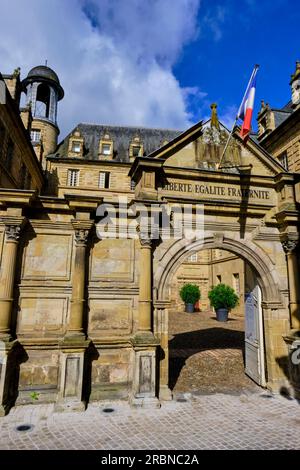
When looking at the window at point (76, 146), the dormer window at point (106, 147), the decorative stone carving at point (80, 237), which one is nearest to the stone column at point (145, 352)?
the decorative stone carving at point (80, 237)

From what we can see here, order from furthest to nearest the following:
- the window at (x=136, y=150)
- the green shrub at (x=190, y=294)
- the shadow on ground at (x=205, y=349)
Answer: the window at (x=136, y=150)
the green shrub at (x=190, y=294)
the shadow on ground at (x=205, y=349)

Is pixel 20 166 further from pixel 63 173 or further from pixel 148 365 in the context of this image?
pixel 148 365

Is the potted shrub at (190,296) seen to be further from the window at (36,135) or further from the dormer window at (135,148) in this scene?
the window at (36,135)

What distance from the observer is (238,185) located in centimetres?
866

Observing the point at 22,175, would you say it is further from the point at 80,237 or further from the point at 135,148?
the point at 80,237

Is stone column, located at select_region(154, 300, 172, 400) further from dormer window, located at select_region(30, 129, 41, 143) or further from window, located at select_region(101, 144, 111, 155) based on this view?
dormer window, located at select_region(30, 129, 41, 143)

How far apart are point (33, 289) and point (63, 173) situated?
18.3 m

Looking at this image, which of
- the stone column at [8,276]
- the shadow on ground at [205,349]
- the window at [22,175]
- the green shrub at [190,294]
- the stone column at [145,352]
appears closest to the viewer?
the stone column at [8,276]

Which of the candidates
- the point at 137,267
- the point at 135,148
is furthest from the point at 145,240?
the point at 135,148

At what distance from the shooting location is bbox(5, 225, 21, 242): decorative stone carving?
272 inches

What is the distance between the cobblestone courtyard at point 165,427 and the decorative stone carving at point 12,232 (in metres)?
3.71

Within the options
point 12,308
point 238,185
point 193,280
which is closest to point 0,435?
point 12,308

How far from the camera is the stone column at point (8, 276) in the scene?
6.57 m

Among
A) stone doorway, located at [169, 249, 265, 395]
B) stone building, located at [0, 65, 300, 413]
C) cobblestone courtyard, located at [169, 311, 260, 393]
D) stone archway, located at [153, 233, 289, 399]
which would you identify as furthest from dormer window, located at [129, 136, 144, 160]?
stone archway, located at [153, 233, 289, 399]
